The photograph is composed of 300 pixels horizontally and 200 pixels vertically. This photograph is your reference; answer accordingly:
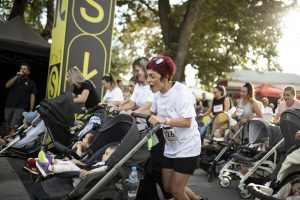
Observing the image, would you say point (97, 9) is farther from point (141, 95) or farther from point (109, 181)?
point (109, 181)

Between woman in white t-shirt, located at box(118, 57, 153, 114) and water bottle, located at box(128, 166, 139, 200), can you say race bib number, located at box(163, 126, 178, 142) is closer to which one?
water bottle, located at box(128, 166, 139, 200)

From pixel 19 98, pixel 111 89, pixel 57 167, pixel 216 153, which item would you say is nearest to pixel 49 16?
pixel 19 98

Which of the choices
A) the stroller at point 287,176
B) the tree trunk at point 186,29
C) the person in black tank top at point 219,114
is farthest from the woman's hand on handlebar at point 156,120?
the tree trunk at point 186,29

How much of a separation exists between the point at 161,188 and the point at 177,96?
107cm

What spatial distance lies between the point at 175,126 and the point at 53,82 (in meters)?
6.39

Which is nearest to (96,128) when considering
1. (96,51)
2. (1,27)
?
(96,51)

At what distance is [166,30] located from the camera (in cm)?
1477

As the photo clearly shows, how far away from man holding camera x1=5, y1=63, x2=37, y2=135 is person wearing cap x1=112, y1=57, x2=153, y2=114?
403 cm

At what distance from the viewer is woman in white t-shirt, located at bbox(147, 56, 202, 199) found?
3.63 metres

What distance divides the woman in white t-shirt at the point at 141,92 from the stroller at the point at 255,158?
199 centimetres

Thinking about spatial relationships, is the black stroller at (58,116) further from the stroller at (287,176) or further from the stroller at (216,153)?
the stroller at (287,176)

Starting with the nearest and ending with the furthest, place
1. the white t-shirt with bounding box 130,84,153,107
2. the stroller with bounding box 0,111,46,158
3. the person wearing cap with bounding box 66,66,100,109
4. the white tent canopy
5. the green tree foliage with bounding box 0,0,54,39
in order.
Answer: the white t-shirt with bounding box 130,84,153,107 < the stroller with bounding box 0,111,46,158 < the person wearing cap with bounding box 66,66,100,109 < the green tree foliage with bounding box 0,0,54,39 < the white tent canopy

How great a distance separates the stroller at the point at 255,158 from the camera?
5.99 meters

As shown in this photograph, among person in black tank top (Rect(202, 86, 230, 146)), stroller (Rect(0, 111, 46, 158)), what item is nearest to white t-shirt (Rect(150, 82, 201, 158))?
stroller (Rect(0, 111, 46, 158))
